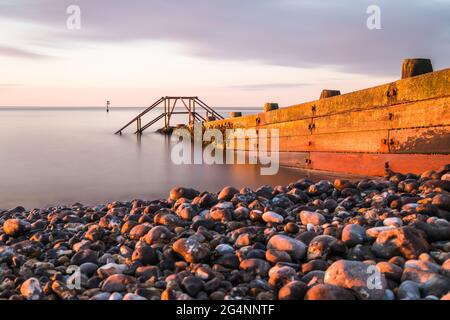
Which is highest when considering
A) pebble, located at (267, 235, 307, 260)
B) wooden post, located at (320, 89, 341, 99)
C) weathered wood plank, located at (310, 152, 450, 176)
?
wooden post, located at (320, 89, 341, 99)

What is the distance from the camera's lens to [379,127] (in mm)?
7609

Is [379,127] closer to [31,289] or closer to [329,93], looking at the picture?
[329,93]

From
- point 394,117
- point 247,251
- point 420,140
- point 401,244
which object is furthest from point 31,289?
point 394,117

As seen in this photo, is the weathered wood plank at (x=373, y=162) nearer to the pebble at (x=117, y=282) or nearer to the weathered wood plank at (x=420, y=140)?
the weathered wood plank at (x=420, y=140)

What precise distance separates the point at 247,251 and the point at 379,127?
4.91 m

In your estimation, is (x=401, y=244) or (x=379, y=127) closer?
(x=401, y=244)

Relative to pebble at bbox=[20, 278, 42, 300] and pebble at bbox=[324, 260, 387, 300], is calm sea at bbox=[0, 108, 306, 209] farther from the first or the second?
pebble at bbox=[324, 260, 387, 300]

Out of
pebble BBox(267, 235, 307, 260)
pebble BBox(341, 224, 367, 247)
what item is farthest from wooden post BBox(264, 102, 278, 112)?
pebble BBox(267, 235, 307, 260)

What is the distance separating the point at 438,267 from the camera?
308 centimetres

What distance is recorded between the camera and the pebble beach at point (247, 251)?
2.94 meters

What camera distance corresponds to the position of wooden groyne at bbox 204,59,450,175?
652cm
